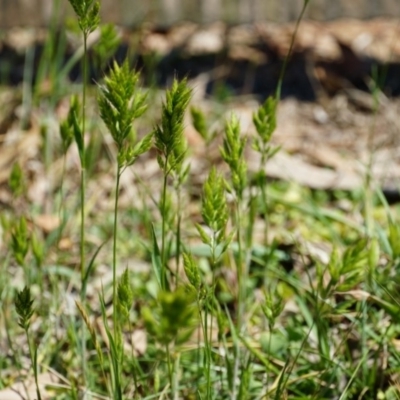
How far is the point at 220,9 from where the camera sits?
413 centimetres

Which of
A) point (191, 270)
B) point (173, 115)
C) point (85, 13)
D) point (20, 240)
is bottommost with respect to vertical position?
point (20, 240)

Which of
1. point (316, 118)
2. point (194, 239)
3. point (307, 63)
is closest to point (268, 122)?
point (194, 239)

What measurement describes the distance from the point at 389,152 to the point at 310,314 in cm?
127

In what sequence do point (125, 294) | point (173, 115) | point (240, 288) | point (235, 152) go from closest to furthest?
point (173, 115) < point (125, 294) < point (235, 152) < point (240, 288)

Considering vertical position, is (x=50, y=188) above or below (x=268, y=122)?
below

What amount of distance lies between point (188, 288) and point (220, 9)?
313 centimetres

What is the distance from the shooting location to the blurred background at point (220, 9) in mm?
4094

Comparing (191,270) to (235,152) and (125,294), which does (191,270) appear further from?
(235,152)

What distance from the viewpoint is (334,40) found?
4184mm

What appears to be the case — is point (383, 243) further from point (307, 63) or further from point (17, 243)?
point (307, 63)

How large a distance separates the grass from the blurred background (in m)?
1.41

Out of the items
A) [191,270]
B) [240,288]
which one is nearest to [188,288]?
[191,270]

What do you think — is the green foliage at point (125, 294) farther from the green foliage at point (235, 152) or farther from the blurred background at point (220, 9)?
the blurred background at point (220, 9)

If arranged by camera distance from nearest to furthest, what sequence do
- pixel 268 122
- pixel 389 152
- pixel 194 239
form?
pixel 268 122, pixel 194 239, pixel 389 152
